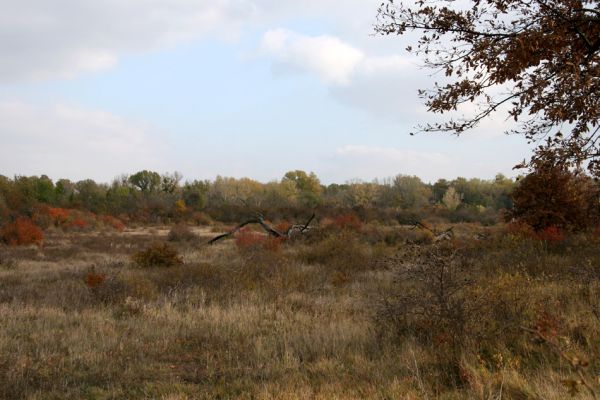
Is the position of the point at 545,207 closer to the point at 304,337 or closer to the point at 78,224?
the point at 304,337

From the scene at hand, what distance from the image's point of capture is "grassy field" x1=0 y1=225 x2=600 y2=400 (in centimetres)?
473

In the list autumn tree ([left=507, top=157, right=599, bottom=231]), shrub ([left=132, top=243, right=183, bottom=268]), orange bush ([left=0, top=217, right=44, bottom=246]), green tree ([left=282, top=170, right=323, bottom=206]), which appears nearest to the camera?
autumn tree ([left=507, top=157, right=599, bottom=231])

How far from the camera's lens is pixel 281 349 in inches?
246


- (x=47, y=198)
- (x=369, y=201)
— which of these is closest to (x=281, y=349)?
(x=47, y=198)

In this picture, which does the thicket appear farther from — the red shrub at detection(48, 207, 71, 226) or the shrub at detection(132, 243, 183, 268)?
the shrub at detection(132, 243, 183, 268)

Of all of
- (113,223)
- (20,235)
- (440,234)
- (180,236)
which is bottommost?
(180,236)

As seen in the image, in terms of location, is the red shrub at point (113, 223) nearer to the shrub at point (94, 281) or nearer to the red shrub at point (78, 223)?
the red shrub at point (78, 223)

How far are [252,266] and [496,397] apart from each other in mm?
9513

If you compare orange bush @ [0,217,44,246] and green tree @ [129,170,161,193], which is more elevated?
green tree @ [129,170,161,193]

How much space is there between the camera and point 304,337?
6.54m

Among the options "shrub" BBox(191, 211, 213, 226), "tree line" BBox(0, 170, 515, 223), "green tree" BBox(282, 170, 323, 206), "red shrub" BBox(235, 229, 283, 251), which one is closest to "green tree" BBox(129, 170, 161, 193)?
"tree line" BBox(0, 170, 515, 223)

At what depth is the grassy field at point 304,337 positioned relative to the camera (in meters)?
4.73

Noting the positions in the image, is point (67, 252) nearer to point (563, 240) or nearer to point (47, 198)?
point (563, 240)

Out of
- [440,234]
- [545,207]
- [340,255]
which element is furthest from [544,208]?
[440,234]
